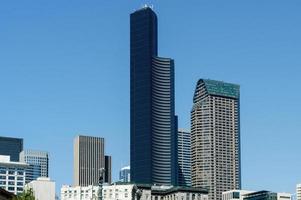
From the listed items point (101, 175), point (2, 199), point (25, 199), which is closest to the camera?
point (101, 175)

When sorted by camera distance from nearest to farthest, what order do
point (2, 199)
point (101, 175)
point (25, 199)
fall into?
point (101, 175), point (25, 199), point (2, 199)

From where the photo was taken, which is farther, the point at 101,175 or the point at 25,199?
the point at 25,199

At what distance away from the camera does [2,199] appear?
472 ft

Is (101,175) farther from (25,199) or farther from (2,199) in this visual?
(2,199)

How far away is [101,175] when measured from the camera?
77.9 meters

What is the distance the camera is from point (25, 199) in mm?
86188

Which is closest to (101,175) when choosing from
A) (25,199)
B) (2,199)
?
(25,199)

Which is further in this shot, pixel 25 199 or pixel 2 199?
pixel 2 199

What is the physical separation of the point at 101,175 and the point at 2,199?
69.5 meters

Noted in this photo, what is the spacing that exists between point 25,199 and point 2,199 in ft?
194

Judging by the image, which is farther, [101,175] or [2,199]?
[2,199]
